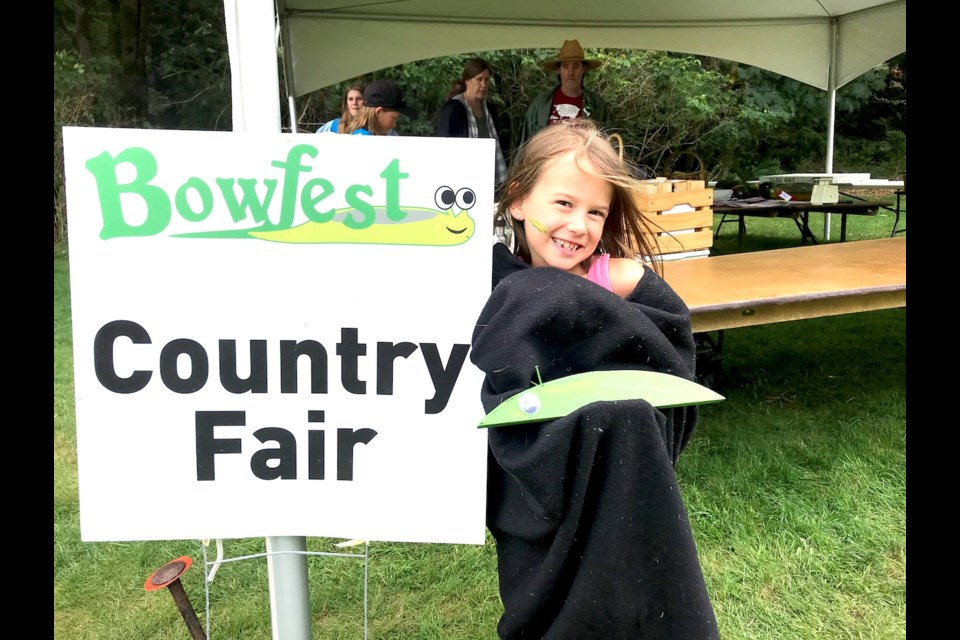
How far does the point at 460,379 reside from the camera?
53.3 inches

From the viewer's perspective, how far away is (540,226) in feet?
3.84

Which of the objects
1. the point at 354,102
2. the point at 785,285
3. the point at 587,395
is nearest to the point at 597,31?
the point at 354,102

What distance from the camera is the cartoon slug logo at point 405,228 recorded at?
1.30m

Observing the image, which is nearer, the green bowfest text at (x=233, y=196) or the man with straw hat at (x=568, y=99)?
the green bowfest text at (x=233, y=196)

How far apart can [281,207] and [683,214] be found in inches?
117

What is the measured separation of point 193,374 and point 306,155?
42cm

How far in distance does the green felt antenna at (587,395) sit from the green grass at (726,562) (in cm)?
140

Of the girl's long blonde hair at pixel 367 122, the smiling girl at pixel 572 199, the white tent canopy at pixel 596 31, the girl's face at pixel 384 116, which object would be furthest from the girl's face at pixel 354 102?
the smiling girl at pixel 572 199

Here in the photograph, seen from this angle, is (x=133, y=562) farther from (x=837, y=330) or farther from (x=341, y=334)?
(x=837, y=330)

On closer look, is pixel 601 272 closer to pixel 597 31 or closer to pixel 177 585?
pixel 177 585

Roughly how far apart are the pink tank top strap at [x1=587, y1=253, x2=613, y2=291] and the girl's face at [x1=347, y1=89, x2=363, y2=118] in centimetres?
365

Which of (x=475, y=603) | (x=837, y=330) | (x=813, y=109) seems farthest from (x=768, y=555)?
(x=813, y=109)

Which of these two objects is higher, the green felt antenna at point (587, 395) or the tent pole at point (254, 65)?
the tent pole at point (254, 65)

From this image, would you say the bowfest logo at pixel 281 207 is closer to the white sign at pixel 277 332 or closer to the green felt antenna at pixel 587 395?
the white sign at pixel 277 332
